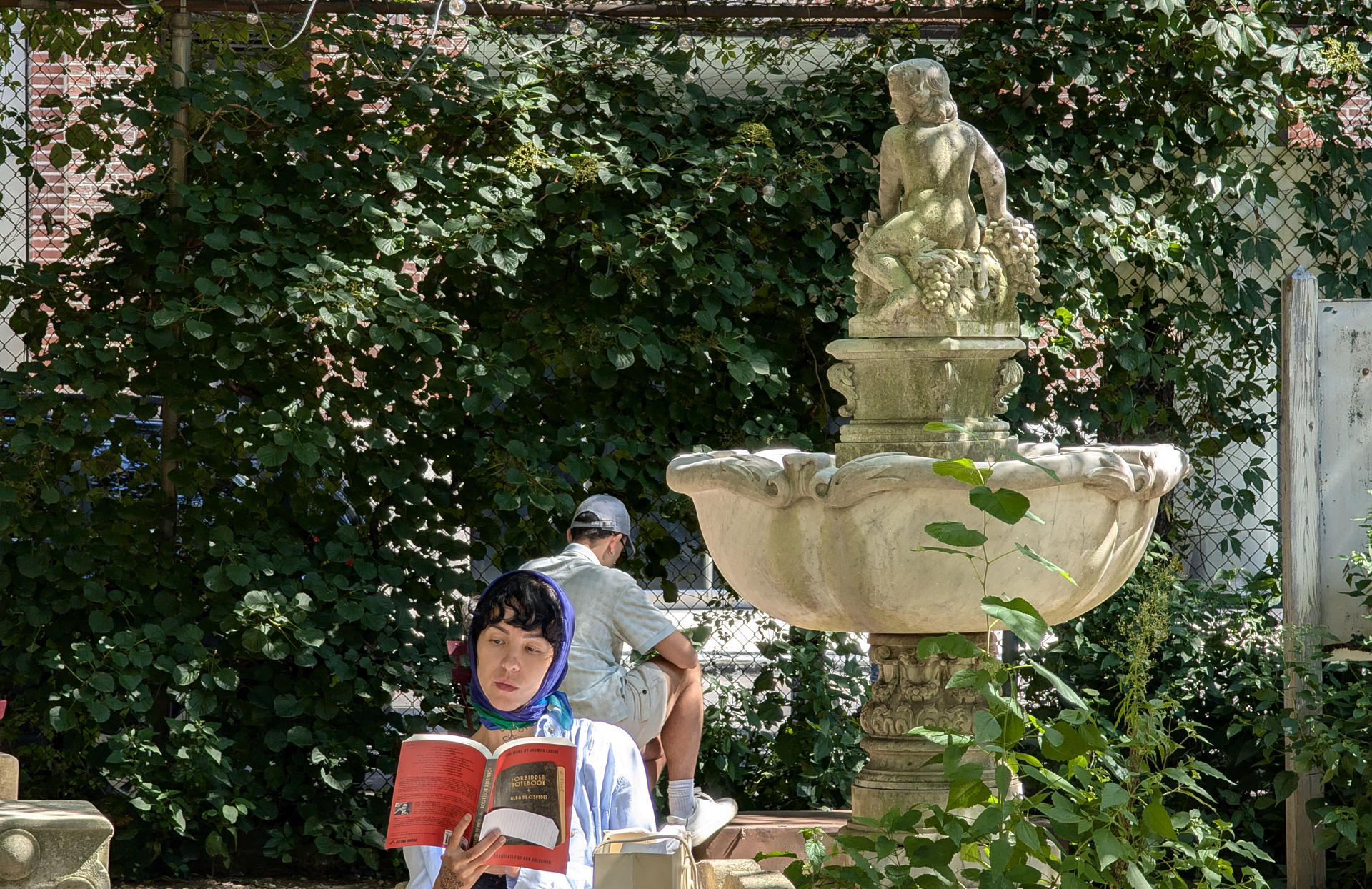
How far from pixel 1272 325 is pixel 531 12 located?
3.21 meters

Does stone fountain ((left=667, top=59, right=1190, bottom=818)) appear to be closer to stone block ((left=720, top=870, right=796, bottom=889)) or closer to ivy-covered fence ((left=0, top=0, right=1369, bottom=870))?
stone block ((left=720, top=870, right=796, bottom=889))

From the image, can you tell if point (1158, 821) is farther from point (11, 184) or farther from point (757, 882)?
point (11, 184)

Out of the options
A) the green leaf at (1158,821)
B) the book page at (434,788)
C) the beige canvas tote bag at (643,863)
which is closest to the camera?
the beige canvas tote bag at (643,863)

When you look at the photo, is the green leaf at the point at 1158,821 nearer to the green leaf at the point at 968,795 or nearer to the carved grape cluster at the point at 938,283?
the green leaf at the point at 968,795

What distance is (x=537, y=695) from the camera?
2.56m

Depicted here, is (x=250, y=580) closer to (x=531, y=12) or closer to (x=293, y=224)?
(x=293, y=224)

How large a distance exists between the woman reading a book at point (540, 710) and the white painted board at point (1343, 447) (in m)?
3.18

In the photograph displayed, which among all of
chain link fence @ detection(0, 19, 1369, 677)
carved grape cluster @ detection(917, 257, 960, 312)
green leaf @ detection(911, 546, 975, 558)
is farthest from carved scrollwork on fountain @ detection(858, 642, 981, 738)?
chain link fence @ detection(0, 19, 1369, 677)

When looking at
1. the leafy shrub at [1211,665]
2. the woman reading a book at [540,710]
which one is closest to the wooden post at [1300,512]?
the leafy shrub at [1211,665]

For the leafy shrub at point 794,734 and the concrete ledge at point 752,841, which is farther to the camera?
the leafy shrub at point 794,734

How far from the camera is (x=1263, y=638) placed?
5.42 meters

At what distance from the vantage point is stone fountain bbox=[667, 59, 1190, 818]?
11.3ft

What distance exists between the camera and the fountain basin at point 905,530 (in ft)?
11.1

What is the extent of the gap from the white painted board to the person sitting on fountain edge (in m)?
2.14
